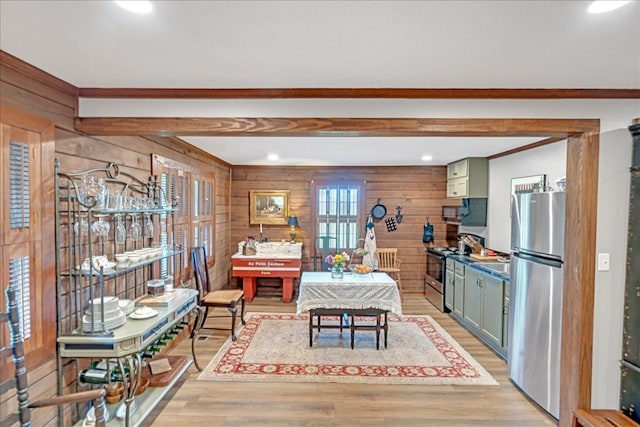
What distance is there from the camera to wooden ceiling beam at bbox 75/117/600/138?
2148mm

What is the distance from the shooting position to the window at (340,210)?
6.17 metres

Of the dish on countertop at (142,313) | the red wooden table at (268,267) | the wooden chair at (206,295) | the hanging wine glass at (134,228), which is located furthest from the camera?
the red wooden table at (268,267)

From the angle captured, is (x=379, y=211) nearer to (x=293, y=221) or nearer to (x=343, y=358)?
(x=293, y=221)

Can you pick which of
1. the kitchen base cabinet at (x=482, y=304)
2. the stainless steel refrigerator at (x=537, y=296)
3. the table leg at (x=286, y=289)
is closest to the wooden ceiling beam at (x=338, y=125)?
the stainless steel refrigerator at (x=537, y=296)

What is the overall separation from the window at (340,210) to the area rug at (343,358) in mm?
2223

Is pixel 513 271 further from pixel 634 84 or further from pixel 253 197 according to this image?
pixel 253 197

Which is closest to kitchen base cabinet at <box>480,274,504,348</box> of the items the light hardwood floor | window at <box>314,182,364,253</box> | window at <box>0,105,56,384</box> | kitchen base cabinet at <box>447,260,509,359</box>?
kitchen base cabinet at <box>447,260,509,359</box>

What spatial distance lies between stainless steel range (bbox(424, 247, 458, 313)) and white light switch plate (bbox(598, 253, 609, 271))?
2834 mm

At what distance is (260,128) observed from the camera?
7.15 ft

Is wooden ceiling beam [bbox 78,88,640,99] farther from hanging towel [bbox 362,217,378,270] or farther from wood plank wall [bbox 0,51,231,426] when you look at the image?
hanging towel [bbox 362,217,378,270]

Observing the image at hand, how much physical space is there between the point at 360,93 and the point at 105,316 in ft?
7.29

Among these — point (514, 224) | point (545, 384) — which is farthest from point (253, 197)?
point (545, 384)

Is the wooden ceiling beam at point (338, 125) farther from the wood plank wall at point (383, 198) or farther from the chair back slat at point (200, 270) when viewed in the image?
the wood plank wall at point (383, 198)

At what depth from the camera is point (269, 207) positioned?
242 inches
